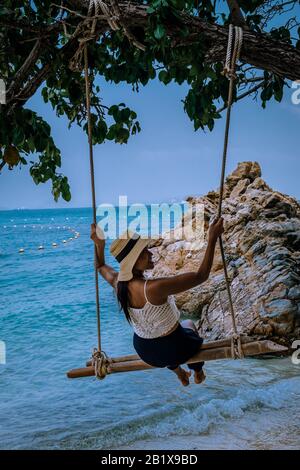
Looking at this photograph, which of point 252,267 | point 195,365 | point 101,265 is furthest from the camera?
point 252,267

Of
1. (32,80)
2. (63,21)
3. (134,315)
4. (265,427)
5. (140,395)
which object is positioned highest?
(63,21)

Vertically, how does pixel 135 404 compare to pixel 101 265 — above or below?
below

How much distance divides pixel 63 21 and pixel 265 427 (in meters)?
3.94

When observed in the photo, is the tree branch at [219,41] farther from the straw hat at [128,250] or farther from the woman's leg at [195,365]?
the woman's leg at [195,365]

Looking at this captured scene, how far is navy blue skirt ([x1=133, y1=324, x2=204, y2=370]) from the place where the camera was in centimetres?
277

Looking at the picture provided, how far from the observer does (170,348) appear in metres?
2.79

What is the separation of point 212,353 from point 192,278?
486 mm

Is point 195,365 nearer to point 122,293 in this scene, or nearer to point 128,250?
point 122,293

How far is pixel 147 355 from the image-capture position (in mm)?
2832

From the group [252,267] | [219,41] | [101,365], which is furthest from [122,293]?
[252,267]

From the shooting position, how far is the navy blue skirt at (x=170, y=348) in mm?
2773

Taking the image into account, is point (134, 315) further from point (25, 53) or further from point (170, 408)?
point (170, 408)

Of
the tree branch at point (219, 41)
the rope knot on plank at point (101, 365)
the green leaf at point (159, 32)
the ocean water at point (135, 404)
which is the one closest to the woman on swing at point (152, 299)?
the rope knot on plank at point (101, 365)

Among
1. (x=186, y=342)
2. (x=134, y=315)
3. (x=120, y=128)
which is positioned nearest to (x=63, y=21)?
(x=120, y=128)
